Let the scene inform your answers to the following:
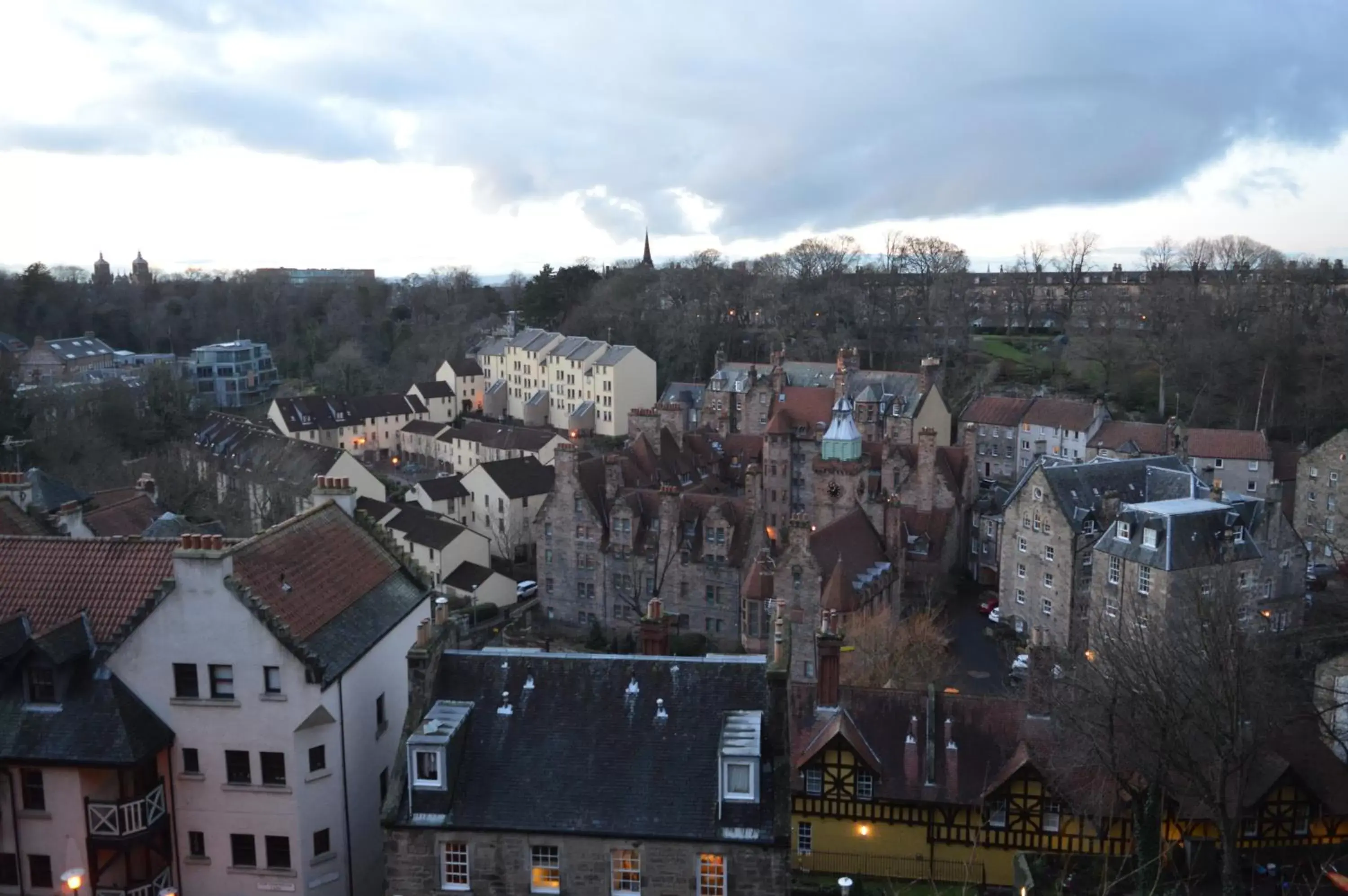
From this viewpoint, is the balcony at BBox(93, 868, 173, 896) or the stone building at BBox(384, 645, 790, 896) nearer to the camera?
the stone building at BBox(384, 645, 790, 896)

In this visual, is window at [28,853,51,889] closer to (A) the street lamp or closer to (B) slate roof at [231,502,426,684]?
(A) the street lamp

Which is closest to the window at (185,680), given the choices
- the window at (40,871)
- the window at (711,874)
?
the window at (40,871)

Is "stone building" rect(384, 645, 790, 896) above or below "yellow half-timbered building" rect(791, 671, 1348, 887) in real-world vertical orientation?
above

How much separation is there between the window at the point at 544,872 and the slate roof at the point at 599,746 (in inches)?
20.7

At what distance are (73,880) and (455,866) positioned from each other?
20.5 ft

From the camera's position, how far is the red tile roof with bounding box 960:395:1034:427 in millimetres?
72562

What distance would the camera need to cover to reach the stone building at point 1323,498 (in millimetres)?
54406

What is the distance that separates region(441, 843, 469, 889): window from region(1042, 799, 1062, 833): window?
48.0 feet

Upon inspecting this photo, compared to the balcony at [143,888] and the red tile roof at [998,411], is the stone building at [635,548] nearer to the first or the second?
the balcony at [143,888]

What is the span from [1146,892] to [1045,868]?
2.30 meters

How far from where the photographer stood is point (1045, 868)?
79.2 ft

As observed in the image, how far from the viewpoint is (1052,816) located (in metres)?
25.0

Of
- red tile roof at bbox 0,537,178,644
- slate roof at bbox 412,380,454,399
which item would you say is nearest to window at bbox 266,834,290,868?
red tile roof at bbox 0,537,178,644

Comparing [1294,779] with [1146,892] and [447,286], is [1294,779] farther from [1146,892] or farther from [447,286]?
[447,286]
